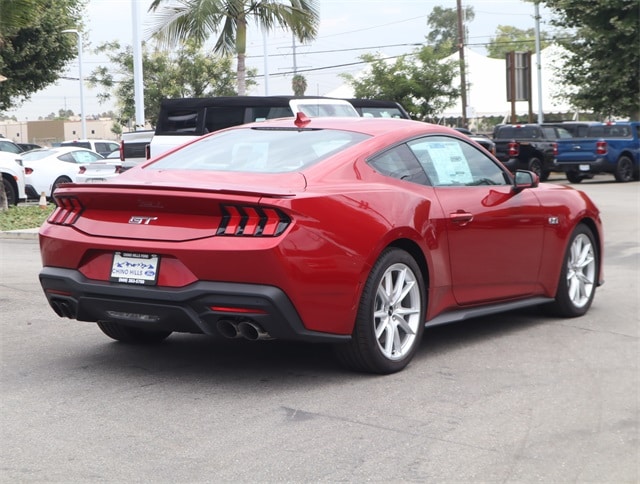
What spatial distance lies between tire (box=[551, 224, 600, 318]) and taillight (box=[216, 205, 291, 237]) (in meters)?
3.27

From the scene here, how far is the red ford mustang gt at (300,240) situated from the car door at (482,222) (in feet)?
0.04

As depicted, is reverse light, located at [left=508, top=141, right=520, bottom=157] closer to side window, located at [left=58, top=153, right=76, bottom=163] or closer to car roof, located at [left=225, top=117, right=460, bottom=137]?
side window, located at [left=58, top=153, right=76, bottom=163]

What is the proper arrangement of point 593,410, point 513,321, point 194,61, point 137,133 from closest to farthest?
point 593,410
point 513,321
point 137,133
point 194,61

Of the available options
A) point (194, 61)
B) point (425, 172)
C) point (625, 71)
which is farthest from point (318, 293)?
point (194, 61)

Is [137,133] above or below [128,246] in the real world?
above

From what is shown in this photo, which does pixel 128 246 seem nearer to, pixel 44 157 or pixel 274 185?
pixel 274 185

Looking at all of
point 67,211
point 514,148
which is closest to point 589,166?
point 514,148

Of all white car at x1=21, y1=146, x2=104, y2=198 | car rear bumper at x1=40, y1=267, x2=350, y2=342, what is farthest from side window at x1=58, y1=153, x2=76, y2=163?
car rear bumper at x1=40, y1=267, x2=350, y2=342

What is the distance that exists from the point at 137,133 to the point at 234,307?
15978mm

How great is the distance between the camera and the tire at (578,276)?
8141mm

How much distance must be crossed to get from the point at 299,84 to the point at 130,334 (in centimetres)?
→ 7308

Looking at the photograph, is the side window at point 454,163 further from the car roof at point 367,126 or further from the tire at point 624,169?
the tire at point 624,169

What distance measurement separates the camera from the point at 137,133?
21000mm

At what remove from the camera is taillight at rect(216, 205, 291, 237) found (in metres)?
5.55
